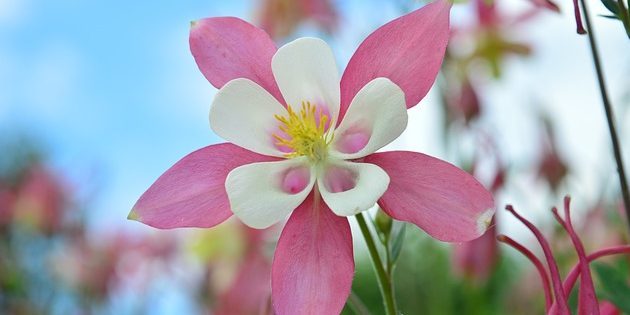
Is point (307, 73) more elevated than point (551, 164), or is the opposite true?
point (307, 73)

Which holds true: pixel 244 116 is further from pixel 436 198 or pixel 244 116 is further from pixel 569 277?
pixel 569 277

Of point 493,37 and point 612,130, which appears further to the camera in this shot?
point 493,37

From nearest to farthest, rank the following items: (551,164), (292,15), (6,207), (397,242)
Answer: (397,242)
(551,164)
(292,15)
(6,207)

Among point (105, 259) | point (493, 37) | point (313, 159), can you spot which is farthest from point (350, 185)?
point (105, 259)

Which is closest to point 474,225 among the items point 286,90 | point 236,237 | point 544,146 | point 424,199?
point 424,199

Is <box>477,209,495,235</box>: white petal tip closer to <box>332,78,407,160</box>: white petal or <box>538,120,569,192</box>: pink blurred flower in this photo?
<box>332,78,407,160</box>: white petal

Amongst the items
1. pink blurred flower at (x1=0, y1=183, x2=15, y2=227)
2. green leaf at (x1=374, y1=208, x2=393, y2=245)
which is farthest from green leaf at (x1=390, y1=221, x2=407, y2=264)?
Result: pink blurred flower at (x1=0, y1=183, x2=15, y2=227)

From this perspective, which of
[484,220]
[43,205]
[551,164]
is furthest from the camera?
[43,205]
